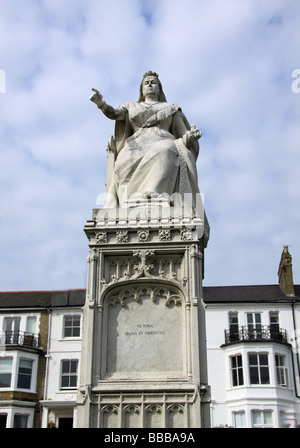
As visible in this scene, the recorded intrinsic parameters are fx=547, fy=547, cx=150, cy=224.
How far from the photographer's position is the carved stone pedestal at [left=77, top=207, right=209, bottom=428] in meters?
8.75

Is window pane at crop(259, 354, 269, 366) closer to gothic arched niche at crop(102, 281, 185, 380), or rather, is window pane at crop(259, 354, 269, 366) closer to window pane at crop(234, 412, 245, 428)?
window pane at crop(234, 412, 245, 428)

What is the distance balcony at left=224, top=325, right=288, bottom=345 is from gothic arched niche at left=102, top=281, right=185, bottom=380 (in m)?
32.5

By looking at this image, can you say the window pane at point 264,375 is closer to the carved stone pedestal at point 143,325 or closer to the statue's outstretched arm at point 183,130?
the statue's outstretched arm at point 183,130

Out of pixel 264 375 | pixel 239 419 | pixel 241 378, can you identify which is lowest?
pixel 239 419

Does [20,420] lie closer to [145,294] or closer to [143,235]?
[145,294]

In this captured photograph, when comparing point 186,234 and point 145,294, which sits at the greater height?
point 186,234

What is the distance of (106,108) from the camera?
1188 centimetres

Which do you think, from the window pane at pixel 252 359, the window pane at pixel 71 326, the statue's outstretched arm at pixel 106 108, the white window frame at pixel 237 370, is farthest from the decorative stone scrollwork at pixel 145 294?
the window pane at pixel 71 326

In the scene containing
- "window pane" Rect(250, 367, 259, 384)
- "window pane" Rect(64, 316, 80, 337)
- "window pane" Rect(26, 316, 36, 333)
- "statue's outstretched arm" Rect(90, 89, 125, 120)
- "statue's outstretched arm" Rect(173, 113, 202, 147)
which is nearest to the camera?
"statue's outstretched arm" Rect(90, 89, 125, 120)

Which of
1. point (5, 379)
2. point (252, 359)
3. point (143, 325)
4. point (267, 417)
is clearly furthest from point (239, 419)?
point (143, 325)

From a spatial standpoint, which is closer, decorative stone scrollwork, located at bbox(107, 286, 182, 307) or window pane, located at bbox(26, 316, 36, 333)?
decorative stone scrollwork, located at bbox(107, 286, 182, 307)

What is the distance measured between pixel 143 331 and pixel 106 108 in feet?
16.6

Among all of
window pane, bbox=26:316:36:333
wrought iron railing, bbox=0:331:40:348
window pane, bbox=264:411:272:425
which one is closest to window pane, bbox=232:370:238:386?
window pane, bbox=264:411:272:425
